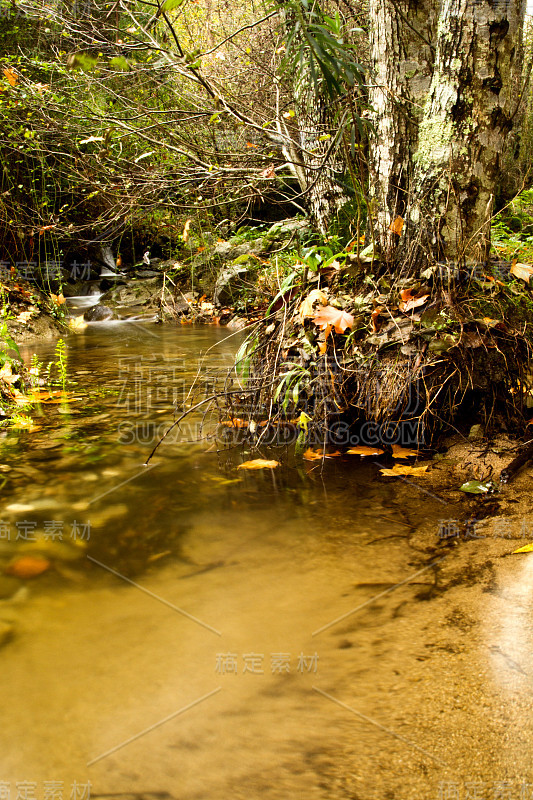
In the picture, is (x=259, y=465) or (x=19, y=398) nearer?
(x=259, y=465)

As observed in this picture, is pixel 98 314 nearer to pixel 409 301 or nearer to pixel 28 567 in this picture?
pixel 409 301

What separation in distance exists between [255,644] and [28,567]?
942 mm

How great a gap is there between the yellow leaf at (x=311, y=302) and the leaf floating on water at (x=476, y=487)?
3.98 feet

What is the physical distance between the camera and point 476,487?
2.56 meters

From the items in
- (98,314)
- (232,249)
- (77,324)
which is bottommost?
(77,324)

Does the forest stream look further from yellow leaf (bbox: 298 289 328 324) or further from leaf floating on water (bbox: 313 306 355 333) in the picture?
yellow leaf (bbox: 298 289 328 324)

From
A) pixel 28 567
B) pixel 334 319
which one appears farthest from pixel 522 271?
pixel 28 567

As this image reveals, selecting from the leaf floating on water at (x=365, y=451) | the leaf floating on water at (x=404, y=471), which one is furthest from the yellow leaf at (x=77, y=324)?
the leaf floating on water at (x=404, y=471)

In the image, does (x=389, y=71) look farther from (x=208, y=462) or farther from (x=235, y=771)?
(x=235, y=771)

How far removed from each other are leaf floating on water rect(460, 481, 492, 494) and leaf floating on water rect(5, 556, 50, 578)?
5.70 ft

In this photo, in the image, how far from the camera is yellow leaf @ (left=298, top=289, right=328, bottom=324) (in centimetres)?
317

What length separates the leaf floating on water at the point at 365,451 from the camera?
307 centimetres

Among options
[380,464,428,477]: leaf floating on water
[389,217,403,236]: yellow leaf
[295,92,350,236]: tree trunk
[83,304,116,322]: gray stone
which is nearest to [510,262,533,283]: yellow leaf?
[389,217,403,236]: yellow leaf

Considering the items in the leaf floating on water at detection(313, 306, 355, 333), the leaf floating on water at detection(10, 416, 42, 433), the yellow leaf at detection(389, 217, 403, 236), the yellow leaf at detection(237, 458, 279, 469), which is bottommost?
the yellow leaf at detection(237, 458, 279, 469)
